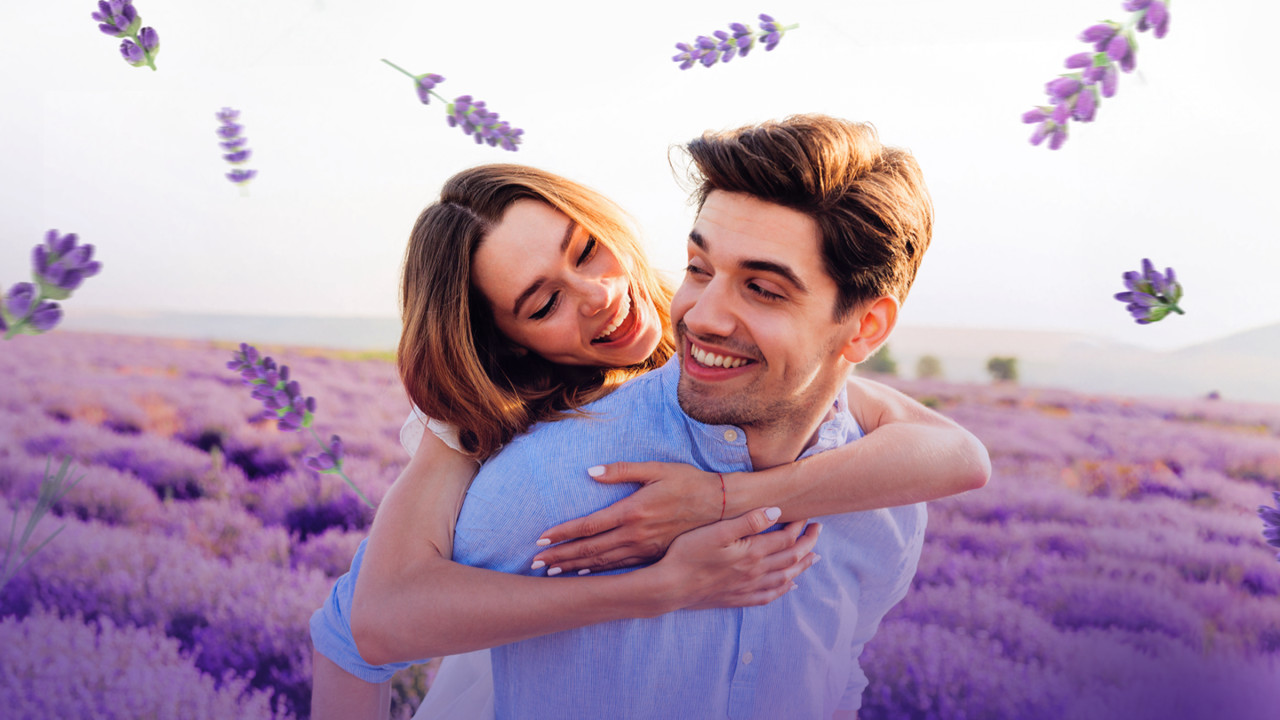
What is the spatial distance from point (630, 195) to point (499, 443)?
1.04m

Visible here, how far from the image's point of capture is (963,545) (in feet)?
8.07

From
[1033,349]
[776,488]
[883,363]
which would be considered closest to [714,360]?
[776,488]

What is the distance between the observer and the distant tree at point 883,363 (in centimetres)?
287

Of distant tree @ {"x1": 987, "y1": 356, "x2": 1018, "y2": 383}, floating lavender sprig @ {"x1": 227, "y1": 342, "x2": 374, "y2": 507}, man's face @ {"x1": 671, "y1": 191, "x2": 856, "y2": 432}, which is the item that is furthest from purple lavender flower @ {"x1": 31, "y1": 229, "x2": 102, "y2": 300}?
distant tree @ {"x1": 987, "y1": 356, "x2": 1018, "y2": 383}

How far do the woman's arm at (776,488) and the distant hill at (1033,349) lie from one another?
812mm

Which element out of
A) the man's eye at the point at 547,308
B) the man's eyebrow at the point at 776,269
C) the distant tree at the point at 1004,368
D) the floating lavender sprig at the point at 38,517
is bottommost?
the floating lavender sprig at the point at 38,517

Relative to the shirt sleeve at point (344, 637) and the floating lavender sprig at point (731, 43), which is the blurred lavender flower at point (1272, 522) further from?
the shirt sleeve at point (344, 637)

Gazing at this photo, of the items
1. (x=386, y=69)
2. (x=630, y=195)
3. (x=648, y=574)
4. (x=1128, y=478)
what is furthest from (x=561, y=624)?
(x=1128, y=478)

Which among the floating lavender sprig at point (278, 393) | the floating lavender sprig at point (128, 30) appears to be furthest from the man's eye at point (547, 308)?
the floating lavender sprig at point (128, 30)

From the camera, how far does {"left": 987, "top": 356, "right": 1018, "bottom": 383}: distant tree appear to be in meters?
2.57

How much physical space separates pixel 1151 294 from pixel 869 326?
0.67m

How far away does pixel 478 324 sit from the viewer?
2049 mm

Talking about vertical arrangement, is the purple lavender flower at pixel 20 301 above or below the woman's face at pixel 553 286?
below

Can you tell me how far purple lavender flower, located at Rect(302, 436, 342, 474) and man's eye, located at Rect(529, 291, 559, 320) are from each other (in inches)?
37.2
